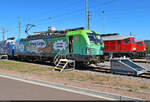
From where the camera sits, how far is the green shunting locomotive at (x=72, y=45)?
1362 centimetres

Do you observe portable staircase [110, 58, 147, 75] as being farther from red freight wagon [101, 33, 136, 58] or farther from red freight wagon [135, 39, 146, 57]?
red freight wagon [135, 39, 146, 57]

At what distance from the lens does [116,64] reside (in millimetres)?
11570

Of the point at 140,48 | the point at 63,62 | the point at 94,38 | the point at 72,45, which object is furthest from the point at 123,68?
the point at 140,48

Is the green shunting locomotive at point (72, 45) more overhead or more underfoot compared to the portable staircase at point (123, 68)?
more overhead

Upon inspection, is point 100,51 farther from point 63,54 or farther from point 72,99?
point 72,99

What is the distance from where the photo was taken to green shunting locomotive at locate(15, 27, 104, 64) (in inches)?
536

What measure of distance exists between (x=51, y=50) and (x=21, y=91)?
34.2 ft

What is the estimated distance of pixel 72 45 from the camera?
14719 mm

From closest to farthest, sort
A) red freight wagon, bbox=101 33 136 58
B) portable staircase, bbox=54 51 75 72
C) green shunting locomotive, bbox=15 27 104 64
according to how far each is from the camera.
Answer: green shunting locomotive, bbox=15 27 104 64, portable staircase, bbox=54 51 75 72, red freight wagon, bbox=101 33 136 58

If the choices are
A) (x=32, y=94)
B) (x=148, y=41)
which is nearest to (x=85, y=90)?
(x=32, y=94)

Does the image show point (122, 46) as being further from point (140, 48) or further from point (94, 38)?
point (94, 38)

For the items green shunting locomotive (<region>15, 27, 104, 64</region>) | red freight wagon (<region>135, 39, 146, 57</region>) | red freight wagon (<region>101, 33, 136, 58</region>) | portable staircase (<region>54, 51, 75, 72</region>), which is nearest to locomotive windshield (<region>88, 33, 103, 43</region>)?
green shunting locomotive (<region>15, 27, 104, 64</region>)

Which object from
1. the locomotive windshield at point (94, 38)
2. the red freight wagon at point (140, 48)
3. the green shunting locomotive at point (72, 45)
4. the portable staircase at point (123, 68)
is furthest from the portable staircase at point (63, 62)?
the red freight wagon at point (140, 48)

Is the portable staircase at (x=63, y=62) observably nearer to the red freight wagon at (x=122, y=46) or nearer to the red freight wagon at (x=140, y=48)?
the red freight wagon at (x=122, y=46)
